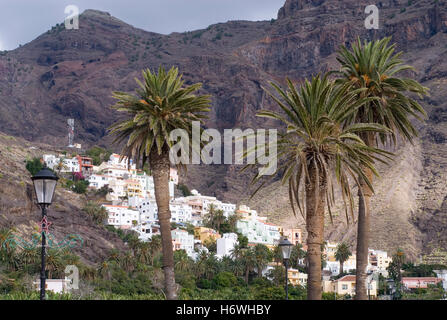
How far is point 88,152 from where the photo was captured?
19088 cm

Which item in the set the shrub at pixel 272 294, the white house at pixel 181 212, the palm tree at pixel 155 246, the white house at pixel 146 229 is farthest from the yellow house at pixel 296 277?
the white house at pixel 181 212

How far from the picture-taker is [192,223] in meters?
145

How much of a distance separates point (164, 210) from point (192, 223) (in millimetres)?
113765

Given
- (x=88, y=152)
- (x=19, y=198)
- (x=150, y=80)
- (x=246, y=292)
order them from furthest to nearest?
1. (x=88, y=152)
2. (x=19, y=198)
3. (x=246, y=292)
4. (x=150, y=80)

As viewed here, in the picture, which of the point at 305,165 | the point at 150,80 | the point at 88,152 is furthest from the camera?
the point at 88,152

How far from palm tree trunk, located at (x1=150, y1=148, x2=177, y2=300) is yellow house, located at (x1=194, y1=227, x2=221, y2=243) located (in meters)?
95.5

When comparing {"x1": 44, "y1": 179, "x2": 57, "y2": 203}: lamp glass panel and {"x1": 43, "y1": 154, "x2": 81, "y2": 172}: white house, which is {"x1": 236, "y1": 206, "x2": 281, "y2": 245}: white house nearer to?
{"x1": 43, "y1": 154, "x2": 81, "y2": 172}: white house

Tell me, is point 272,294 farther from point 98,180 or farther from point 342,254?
point 98,180

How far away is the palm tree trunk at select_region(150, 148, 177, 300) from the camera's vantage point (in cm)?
3127

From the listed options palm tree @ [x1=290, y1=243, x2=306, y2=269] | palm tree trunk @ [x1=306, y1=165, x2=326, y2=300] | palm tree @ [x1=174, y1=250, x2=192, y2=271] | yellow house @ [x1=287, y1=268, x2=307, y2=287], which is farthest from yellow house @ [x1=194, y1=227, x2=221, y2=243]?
palm tree trunk @ [x1=306, y1=165, x2=326, y2=300]
